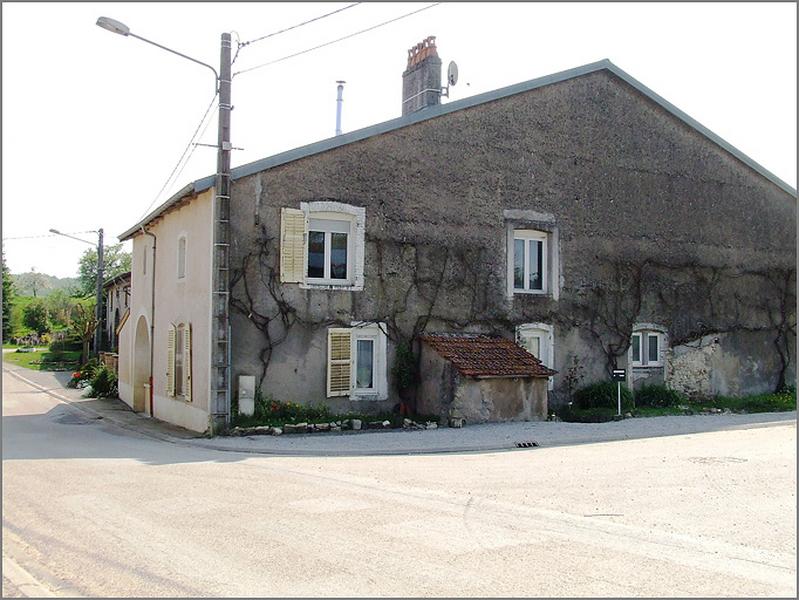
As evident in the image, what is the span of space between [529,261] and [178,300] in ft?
29.3

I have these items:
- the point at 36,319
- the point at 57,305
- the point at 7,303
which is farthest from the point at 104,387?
the point at 57,305

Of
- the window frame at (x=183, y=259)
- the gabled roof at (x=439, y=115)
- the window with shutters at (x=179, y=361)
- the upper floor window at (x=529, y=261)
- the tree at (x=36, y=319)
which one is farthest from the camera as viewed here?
the tree at (x=36, y=319)

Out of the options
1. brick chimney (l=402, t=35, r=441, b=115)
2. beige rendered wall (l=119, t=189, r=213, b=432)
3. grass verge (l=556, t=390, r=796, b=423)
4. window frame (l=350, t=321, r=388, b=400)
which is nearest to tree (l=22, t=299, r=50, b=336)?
beige rendered wall (l=119, t=189, r=213, b=432)

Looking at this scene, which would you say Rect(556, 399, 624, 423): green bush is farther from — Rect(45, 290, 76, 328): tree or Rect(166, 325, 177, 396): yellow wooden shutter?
Rect(45, 290, 76, 328): tree

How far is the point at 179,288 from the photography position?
19578mm

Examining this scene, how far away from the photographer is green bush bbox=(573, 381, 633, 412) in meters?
20.5

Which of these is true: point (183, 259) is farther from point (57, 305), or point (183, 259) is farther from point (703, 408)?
point (57, 305)

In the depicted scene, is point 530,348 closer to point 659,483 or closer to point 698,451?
point 698,451

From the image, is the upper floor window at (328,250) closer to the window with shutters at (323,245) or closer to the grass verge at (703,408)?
the window with shutters at (323,245)

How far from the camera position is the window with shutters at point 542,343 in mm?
20531

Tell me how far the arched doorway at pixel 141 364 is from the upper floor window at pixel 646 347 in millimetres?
13660

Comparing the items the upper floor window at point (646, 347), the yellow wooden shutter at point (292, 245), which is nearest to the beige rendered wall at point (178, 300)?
the yellow wooden shutter at point (292, 245)

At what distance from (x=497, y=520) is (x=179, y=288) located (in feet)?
43.6

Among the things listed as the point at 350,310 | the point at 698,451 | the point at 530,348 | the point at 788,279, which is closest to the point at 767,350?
the point at 788,279
